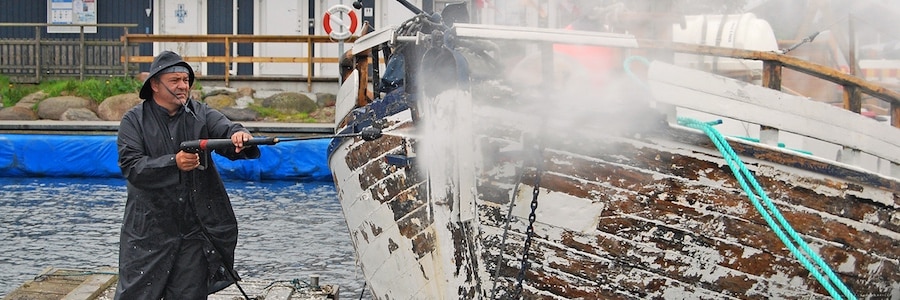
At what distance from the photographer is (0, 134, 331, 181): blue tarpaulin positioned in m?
14.8

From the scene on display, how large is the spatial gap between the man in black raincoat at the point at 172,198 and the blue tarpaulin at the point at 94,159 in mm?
9946

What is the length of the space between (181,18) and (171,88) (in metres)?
19.7

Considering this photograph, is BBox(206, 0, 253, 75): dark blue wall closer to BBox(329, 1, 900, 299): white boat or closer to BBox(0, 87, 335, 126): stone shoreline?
BBox(0, 87, 335, 126): stone shoreline

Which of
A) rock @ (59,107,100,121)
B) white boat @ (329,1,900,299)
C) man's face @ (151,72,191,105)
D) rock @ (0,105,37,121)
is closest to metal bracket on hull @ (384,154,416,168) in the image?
white boat @ (329,1,900,299)

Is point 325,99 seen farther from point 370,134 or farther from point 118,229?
point 370,134

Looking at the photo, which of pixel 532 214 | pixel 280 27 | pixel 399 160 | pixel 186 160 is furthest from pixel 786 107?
pixel 280 27

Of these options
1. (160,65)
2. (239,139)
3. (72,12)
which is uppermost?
(72,12)

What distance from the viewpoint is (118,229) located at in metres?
10.6

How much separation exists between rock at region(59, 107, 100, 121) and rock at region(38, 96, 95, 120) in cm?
47

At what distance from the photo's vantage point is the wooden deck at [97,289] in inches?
251

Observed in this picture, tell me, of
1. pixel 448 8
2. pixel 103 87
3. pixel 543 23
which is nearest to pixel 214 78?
pixel 103 87

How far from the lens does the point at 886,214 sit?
459cm

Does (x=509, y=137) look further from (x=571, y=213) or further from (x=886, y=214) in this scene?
(x=886, y=214)

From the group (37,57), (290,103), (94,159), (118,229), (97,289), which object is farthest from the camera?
(37,57)
